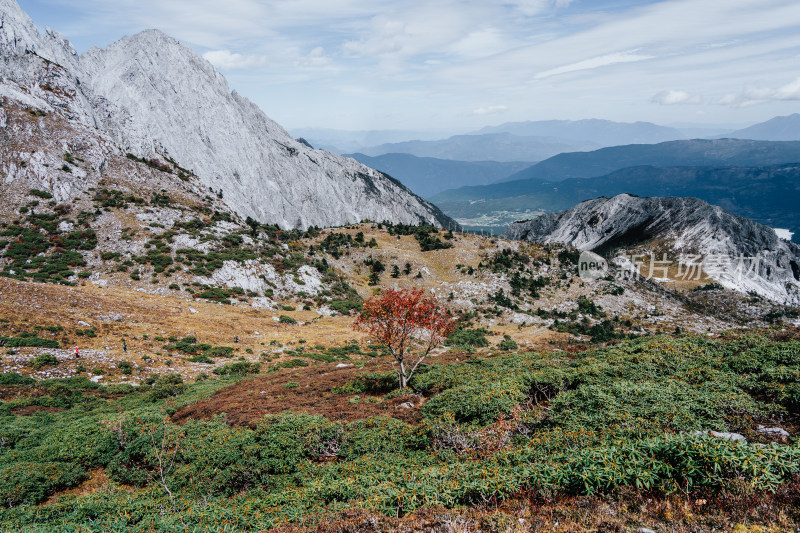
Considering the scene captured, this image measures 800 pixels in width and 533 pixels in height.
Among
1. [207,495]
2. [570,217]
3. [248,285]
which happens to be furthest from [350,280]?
[570,217]

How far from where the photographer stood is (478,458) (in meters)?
10.2

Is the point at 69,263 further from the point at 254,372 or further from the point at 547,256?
the point at 547,256

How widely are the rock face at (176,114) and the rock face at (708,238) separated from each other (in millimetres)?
112695

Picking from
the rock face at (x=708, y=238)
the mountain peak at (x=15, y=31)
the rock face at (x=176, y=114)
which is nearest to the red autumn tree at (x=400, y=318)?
the rock face at (x=176, y=114)

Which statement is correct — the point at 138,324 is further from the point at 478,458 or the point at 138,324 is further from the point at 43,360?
the point at 478,458

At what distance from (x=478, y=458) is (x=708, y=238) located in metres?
136

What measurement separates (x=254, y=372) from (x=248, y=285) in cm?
2222

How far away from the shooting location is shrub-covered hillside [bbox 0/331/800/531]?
21.7 feet

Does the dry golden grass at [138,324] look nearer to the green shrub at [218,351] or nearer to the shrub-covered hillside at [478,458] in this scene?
the green shrub at [218,351]

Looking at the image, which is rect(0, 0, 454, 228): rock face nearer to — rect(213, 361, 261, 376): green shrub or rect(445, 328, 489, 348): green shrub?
rect(213, 361, 261, 376): green shrub

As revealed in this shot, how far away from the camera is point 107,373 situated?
24.0 metres

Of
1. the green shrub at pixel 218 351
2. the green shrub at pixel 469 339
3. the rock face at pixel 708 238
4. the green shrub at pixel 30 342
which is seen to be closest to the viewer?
the green shrub at pixel 30 342

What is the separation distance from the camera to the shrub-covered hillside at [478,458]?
6.62 meters

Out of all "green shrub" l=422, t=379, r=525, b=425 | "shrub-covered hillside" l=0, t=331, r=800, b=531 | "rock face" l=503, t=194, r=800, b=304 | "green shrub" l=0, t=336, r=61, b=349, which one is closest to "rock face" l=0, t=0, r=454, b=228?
"green shrub" l=0, t=336, r=61, b=349
